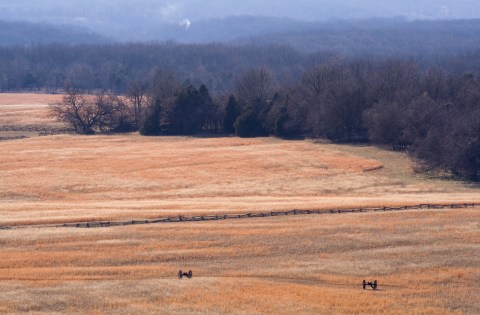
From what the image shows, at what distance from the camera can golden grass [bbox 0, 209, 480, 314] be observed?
91.1 ft

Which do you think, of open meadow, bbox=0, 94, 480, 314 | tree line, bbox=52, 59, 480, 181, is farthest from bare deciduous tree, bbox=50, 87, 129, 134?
open meadow, bbox=0, 94, 480, 314

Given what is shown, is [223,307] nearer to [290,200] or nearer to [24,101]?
[290,200]

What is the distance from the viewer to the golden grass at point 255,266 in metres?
27.8

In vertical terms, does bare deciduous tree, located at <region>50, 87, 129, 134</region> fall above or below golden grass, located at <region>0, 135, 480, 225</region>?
above

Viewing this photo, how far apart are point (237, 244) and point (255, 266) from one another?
138 inches

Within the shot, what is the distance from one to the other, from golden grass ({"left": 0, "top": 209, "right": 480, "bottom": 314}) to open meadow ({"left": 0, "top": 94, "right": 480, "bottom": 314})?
0.22ft

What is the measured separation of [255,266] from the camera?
3275 cm

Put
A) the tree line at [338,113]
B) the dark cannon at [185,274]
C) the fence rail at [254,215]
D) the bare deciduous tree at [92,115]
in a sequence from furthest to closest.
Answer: the bare deciduous tree at [92,115]
the tree line at [338,113]
the fence rail at [254,215]
the dark cannon at [185,274]

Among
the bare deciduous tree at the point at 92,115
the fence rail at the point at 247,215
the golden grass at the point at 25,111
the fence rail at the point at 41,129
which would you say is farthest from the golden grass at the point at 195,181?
the golden grass at the point at 25,111

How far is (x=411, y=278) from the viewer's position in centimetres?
3091

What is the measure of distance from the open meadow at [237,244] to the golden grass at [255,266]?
0.07m

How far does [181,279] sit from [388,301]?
7.90 m

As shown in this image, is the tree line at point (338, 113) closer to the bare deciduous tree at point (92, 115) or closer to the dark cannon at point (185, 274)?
the bare deciduous tree at point (92, 115)

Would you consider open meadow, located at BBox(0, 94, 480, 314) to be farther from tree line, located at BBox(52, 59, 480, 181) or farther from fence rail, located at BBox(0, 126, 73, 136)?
fence rail, located at BBox(0, 126, 73, 136)
